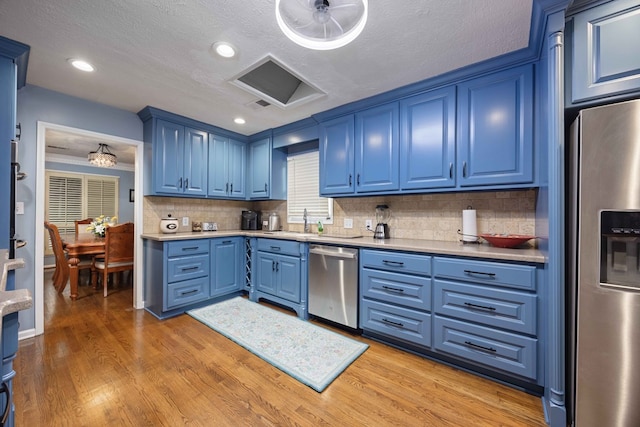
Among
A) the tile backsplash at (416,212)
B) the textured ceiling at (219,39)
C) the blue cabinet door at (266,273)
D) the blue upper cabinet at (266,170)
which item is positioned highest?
the textured ceiling at (219,39)

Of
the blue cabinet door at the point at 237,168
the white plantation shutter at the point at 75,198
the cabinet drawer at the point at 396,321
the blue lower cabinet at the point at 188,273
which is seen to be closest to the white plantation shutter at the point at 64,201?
the white plantation shutter at the point at 75,198

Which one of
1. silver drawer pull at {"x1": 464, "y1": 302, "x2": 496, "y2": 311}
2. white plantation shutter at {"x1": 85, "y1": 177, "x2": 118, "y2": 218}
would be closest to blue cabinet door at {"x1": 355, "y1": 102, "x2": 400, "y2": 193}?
silver drawer pull at {"x1": 464, "y1": 302, "x2": 496, "y2": 311}

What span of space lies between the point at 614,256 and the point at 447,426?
1226mm

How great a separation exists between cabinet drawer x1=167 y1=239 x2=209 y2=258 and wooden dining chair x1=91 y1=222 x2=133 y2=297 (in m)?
1.32

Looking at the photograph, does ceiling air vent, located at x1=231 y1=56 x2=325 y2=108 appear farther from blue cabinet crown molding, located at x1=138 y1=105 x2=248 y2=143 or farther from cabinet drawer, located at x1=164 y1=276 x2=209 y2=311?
cabinet drawer, located at x1=164 y1=276 x2=209 y2=311

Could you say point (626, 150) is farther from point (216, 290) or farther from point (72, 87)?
point (72, 87)

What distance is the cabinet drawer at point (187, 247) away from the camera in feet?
9.47

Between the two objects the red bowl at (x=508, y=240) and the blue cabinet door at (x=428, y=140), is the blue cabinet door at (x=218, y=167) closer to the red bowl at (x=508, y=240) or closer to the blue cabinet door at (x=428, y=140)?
the blue cabinet door at (x=428, y=140)

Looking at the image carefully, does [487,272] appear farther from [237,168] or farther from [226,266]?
[237,168]

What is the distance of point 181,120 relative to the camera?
3.26 m

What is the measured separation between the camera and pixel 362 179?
2.76 m

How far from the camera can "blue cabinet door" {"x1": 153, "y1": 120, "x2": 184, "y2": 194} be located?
3092 millimetres

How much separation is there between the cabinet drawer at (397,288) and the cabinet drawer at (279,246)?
871 millimetres

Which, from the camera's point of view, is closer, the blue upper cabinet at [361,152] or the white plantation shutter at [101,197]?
the blue upper cabinet at [361,152]
